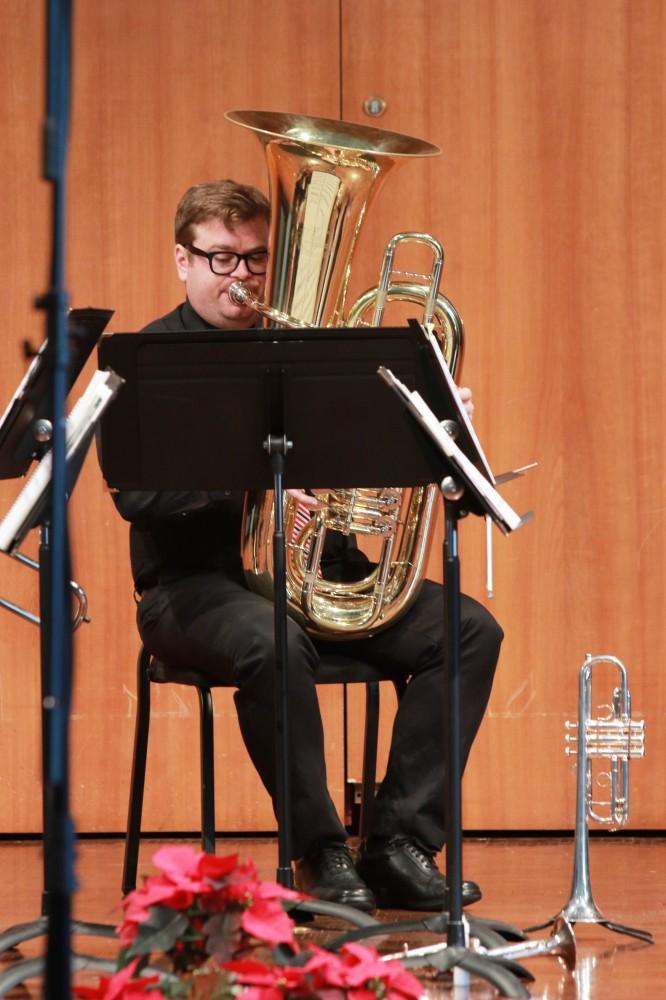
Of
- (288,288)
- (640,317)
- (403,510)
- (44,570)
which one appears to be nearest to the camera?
(44,570)

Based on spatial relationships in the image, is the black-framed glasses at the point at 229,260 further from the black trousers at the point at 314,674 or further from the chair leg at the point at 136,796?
the chair leg at the point at 136,796

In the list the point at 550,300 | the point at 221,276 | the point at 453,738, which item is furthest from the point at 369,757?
the point at 550,300

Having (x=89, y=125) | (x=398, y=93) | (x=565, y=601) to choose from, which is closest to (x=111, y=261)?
(x=89, y=125)

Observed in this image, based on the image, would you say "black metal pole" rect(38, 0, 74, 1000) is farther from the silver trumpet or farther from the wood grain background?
the wood grain background

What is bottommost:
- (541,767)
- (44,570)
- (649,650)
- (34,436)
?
(541,767)

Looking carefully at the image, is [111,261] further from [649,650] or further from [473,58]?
[649,650]

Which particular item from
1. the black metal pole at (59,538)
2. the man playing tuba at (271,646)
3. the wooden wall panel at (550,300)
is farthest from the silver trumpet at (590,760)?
the black metal pole at (59,538)

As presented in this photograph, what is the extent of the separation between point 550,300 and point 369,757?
1.46m

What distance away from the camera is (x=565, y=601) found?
4055 millimetres

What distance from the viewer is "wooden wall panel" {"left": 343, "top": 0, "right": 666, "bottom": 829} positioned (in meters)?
4.04

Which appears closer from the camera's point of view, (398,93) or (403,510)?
(403,510)

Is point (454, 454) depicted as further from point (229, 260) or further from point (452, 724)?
point (229, 260)

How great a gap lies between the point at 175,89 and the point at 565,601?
1.83 meters

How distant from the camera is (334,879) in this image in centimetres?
286
